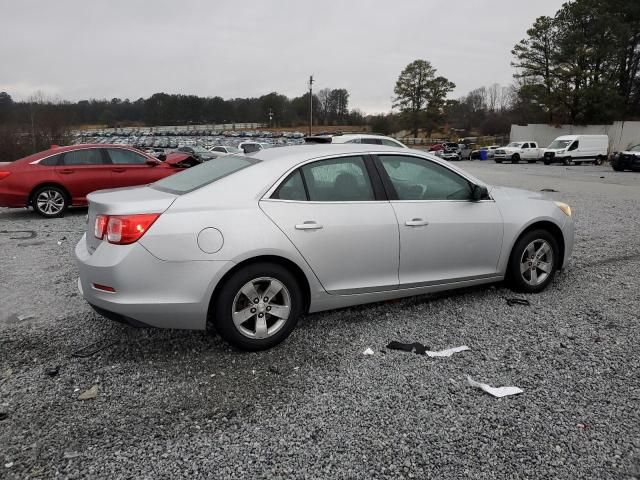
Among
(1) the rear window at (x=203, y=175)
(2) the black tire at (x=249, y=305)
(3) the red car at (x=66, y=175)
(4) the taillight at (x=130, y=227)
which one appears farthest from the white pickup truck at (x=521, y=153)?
(4) the taillight at (x=130, y=227)

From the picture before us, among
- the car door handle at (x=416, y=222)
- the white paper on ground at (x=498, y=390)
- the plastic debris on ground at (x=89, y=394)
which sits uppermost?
the car door handle at (x=416, y=222)

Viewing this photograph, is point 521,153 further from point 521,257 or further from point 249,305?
point 249,305

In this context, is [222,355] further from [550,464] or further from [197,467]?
[550,464]

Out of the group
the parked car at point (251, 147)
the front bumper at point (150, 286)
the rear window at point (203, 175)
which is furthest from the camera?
the parked car at point (251, 147)

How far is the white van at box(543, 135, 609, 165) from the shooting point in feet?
115

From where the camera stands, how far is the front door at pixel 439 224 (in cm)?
409

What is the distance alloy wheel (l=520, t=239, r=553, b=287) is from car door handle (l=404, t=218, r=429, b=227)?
1.30 metres

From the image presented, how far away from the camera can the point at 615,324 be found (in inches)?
162

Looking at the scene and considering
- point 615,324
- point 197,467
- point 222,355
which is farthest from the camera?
point 615,324

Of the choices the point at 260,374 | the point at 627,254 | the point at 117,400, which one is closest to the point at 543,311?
the point at 260,374

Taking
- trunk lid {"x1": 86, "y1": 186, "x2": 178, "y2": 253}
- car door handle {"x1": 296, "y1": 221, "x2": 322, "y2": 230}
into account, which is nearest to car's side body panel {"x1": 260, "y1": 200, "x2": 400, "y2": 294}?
car door handle {"x1": 296, "y1": 221, "x2": 322, "y2": 230}

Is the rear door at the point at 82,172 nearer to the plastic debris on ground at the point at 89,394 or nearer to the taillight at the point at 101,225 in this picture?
the taillight at the point at 101,225

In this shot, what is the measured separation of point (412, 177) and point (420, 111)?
8013cm

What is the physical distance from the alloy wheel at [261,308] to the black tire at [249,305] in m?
0.01
